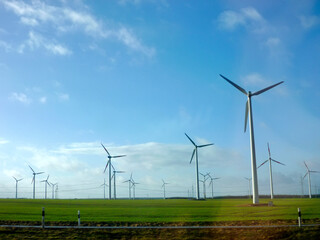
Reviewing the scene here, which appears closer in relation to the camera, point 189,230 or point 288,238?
point 288,238

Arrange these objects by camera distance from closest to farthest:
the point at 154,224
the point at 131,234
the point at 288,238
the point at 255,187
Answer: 1. the point at 288,238
2. the point at 131,234
3. the point at 154,224
4. the point at 255,187

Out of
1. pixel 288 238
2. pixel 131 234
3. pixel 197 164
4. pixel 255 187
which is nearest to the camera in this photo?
pixel 288 238

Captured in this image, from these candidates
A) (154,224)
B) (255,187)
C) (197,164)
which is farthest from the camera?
(197,164)

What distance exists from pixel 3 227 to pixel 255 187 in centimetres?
4413

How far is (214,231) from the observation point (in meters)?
28.6

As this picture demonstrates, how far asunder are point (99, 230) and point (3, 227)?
765 cm

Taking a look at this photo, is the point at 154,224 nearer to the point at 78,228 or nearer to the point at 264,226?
the point at 78,228

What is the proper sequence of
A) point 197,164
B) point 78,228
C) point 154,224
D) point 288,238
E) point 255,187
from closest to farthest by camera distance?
point 288,238
point 78,228
point 154,224
point 255,187
point 197,164

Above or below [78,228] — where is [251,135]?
above

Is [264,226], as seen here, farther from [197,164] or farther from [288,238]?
[197,164]

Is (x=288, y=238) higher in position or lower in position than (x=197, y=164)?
lower

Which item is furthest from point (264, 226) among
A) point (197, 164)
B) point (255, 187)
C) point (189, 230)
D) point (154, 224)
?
point (197, 164)

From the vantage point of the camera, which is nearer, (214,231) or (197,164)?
(214,231)

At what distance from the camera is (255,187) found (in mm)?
65188
